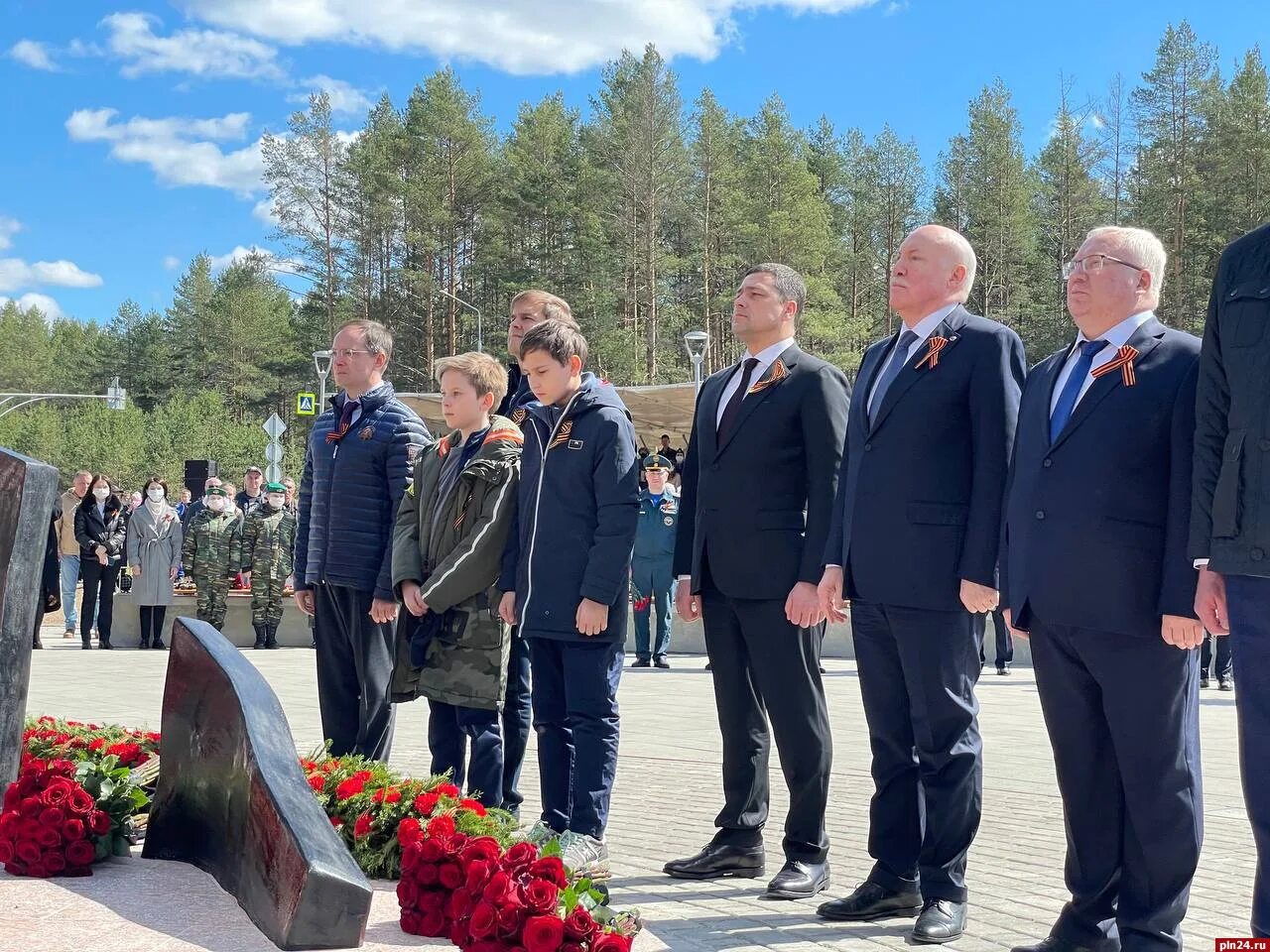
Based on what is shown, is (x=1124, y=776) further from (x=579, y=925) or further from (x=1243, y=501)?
(x=579, y=925)

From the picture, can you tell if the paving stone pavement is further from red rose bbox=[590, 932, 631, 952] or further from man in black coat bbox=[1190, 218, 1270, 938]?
man in black coat bbox=[1190, 218, 1270, 938]

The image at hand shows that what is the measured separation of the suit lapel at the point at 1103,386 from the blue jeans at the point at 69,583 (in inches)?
668

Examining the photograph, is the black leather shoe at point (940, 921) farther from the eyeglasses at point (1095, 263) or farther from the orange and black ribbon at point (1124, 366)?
the eyeglasses at point (1095, 263)

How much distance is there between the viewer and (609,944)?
312 centimetres

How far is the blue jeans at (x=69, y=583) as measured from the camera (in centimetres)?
1847

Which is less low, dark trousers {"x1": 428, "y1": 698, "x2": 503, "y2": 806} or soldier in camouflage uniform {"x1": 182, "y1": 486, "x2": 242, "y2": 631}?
soldier in camouflage uniform {"x1": 182, "y1": 486, "x2": 242, "y2": 631}

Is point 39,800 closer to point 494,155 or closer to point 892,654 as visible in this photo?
point 892,654

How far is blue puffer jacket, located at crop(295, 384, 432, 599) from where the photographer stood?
6.15 meters

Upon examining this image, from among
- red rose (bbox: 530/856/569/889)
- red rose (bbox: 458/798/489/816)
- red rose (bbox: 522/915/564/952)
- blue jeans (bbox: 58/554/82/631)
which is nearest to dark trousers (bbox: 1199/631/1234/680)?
red rose (bbox: 458/798/489/816)

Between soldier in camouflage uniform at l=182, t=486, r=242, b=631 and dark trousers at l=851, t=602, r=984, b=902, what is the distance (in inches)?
534

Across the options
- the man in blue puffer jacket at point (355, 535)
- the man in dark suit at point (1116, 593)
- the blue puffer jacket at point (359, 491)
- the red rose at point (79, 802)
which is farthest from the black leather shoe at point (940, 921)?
the blue puffer jacket at point (359, 491)

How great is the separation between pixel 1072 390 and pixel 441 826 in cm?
221

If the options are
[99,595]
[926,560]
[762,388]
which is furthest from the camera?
[99,595]

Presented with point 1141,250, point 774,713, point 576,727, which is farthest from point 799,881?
point 1141,250
